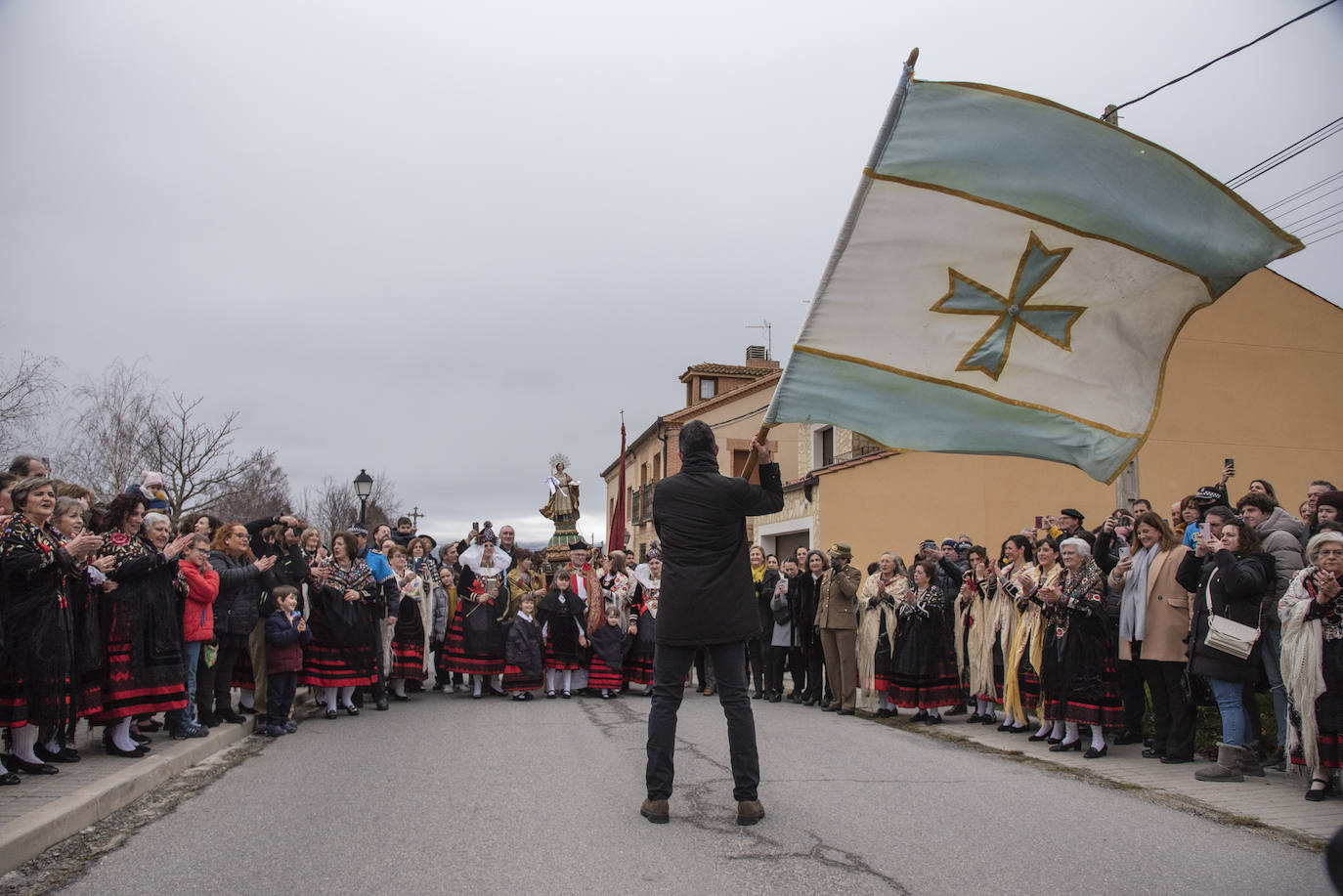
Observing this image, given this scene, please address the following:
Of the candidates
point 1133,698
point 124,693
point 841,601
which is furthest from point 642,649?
point 124,693

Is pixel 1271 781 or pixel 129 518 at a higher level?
pixel 129 518

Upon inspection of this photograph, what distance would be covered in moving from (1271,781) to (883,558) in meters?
4.95

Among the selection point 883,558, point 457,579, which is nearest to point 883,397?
point 883,558

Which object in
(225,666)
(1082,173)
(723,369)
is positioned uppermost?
(723,369)

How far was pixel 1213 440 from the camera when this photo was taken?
18.8 m

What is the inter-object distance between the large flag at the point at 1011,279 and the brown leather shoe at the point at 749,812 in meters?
2.04

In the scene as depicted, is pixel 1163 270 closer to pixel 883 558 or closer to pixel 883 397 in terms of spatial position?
pixel 883 397

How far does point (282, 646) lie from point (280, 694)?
0.47 m

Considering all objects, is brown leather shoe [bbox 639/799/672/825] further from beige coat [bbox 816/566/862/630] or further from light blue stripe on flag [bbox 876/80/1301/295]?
beige coat [bbox 816/566/862/630]

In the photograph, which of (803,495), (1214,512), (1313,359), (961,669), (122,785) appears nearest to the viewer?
(122,785)

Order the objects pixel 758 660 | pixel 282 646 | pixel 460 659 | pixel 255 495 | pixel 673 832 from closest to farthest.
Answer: pixel 673 832 → pixel 282 646 → pixel 460 659 → pixel 758 660 → pixel 255 495

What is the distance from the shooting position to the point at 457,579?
13.5 meters

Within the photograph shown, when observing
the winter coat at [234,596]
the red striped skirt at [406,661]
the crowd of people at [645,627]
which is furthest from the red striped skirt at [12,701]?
the red striped skirt at [406,661]

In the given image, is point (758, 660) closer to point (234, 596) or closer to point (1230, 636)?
point (234, 596)
